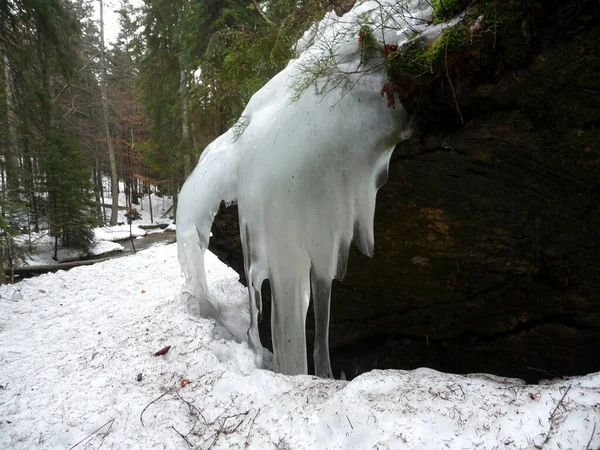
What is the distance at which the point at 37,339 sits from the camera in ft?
15.1

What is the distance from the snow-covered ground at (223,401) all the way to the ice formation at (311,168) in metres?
0.69

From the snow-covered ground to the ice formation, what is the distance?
0.69 meters

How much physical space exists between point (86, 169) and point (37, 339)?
936 cm

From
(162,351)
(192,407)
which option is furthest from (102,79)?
(192,407)


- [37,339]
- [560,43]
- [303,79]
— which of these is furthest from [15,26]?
[560,43]

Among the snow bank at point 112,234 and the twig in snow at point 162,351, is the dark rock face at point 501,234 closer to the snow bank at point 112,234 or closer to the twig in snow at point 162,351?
the twig in snow at point 162,351

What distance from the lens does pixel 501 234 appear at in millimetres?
2551

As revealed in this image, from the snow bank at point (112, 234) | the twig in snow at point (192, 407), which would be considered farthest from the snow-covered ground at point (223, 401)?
the snow bank at point (112, 234)

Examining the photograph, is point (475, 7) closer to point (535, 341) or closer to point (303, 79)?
point (303, 79)

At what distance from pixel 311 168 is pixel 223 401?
208 centimetres

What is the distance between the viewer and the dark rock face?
7.08ft

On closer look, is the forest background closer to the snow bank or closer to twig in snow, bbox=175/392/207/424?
the snow bank

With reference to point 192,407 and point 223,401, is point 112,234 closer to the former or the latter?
point 192,407

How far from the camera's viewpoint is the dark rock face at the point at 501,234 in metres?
2.16
